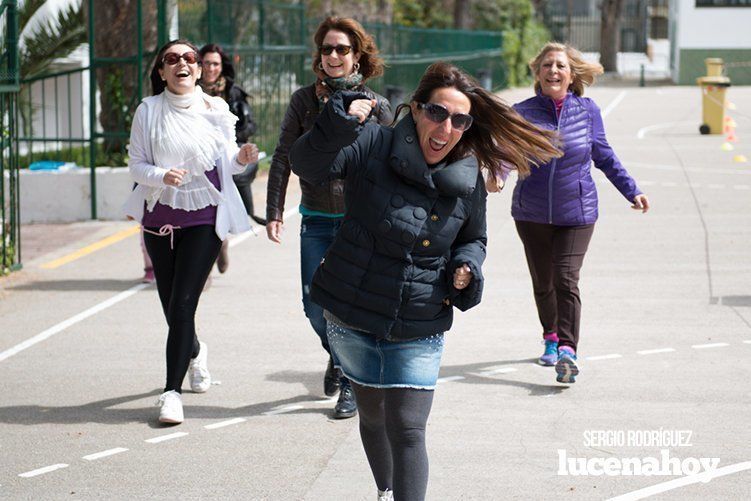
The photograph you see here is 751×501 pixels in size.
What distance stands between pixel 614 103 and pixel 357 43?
102ft

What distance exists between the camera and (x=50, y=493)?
562 centimetres

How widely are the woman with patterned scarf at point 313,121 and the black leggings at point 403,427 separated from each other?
181 centimetres

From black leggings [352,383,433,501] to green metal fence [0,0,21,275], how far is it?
21.9 feet

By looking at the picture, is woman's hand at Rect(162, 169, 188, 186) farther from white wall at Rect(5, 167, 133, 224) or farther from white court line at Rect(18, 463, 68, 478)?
white wall at Rect(5, 167, 133, 224)

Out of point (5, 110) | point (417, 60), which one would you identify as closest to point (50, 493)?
point (5, 110)

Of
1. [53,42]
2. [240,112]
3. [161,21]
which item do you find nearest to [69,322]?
[240,112]

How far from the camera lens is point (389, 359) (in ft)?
15.6

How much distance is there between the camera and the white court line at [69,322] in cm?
844

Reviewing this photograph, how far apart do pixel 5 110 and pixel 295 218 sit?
4206 mm

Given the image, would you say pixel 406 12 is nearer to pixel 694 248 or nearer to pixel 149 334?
pixel 694 248

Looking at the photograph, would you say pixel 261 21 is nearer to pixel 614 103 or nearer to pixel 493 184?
pixel 493 184

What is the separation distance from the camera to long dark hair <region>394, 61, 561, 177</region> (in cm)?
470

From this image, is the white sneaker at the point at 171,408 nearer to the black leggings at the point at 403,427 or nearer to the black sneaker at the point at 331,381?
the black sneaker at the point at 331,381

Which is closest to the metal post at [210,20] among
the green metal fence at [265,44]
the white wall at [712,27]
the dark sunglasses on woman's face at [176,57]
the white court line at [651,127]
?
the green metal fence at [265,44]
